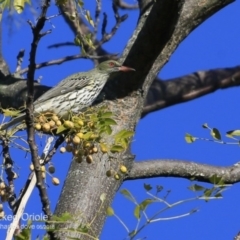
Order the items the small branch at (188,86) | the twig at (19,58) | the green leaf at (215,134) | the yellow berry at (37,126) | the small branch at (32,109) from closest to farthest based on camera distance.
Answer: the small branch at (32,109)
the yellow berry at (37,126)
the green leaf at (215,134)
the twig at (19,58)
the small branch at (188,86)

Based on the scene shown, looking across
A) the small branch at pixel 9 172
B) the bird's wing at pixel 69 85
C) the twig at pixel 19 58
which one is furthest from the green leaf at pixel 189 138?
the twig at pixel 19 58

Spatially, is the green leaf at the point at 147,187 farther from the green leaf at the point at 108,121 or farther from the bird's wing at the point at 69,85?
the bird's wing at the point at 69,85

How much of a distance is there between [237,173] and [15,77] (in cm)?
160

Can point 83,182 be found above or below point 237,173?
below

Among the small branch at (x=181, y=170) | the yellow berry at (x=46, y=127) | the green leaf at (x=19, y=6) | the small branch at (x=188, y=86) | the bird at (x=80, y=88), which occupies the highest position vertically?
the small branch at (x=188, y=86)

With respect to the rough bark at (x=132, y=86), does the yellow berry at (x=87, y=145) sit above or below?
below

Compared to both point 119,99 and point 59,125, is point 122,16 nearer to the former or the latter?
point 119,99

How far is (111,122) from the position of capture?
3.05m

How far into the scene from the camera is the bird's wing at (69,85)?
5297mm

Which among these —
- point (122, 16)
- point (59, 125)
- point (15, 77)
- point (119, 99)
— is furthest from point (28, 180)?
point (122, 16)

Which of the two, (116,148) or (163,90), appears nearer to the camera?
(116,148)

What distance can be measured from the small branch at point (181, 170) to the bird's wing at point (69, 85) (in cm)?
86

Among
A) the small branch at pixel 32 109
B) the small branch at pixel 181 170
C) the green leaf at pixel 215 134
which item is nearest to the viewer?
the small branch at pixel 32 109

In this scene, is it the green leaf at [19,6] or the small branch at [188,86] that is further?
the small branch at [188,86]
